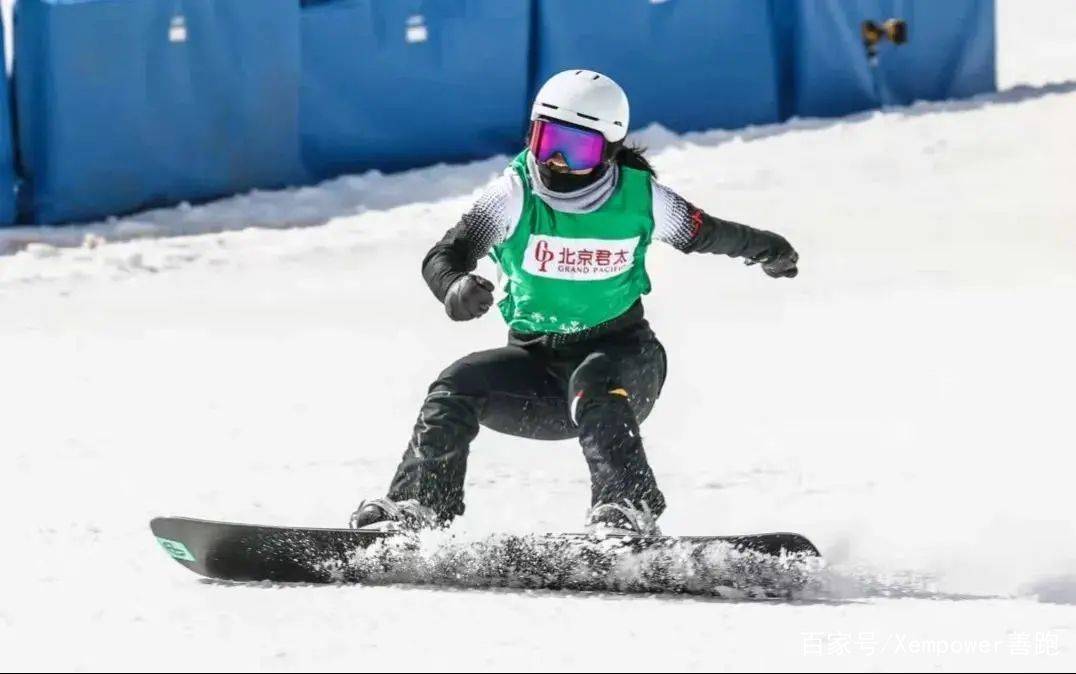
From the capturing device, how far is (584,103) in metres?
5.31

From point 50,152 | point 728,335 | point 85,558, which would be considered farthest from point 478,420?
point 50,152

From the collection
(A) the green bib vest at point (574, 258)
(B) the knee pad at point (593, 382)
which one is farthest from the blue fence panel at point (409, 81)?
(B) the knee pad at point (593, 382)

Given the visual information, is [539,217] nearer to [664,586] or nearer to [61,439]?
[664,586]

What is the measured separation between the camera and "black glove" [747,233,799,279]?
5.68 m

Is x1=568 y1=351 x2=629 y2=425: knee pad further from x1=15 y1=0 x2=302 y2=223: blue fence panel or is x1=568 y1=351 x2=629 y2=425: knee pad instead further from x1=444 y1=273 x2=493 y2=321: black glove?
x1=15 y1=0 x2=302 y2=223: blue fence panel

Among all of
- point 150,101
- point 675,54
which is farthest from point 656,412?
point 675,54

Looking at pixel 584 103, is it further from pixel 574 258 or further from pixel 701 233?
pixel 701 233

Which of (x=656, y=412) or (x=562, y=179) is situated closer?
(x=562, y=179)

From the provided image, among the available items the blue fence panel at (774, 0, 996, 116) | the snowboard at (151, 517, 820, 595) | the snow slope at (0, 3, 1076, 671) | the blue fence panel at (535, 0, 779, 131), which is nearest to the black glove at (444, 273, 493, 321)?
the snowboard at (151, 517, 820, 595)

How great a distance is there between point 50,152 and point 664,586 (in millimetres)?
7264

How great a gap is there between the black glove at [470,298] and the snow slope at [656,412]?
69 cm

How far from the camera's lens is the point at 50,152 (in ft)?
37.0

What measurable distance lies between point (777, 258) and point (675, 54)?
7510mm

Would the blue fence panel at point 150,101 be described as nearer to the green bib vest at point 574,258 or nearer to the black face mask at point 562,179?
the green bib vest at point 574,258
